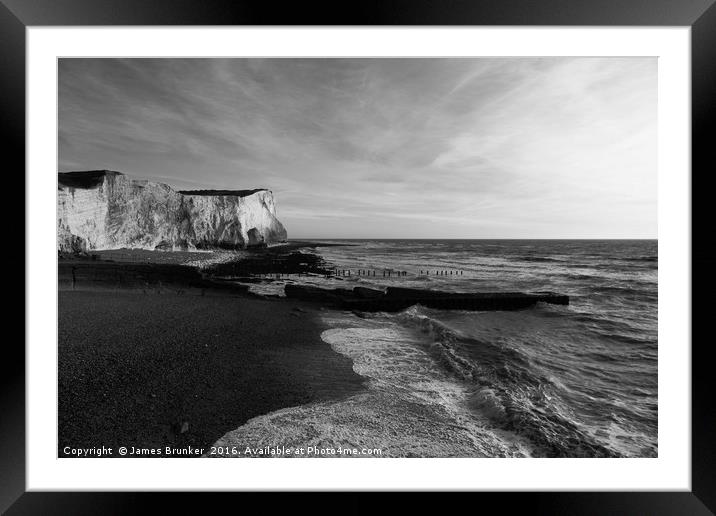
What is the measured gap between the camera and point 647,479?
159 cm

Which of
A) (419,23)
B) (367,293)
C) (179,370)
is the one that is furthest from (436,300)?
(419,23)

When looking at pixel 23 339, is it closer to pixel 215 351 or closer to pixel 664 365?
pixel 215 351

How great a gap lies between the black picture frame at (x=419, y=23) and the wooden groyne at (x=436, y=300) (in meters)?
4.43

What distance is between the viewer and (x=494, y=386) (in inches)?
111

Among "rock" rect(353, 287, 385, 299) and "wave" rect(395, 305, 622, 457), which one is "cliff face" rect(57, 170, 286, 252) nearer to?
"rock" rect(353, 287, 385, 299)

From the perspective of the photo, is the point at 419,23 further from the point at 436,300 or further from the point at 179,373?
the point at 436,300

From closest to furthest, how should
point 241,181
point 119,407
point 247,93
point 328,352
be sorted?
point 119,407
point 247,93
point 328,352
point 241,181

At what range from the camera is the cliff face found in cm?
741

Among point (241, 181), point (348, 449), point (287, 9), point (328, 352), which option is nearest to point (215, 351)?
point (328, 352)

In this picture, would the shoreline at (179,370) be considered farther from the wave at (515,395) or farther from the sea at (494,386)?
the wave at (515,395)

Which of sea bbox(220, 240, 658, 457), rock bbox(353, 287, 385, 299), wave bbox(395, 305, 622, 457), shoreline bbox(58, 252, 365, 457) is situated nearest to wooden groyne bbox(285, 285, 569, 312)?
rock bbox(353, 287, 385, 299)

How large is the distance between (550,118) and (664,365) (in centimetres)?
248

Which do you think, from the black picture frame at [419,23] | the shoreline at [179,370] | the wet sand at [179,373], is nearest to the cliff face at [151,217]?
the shoreline at [179,370]

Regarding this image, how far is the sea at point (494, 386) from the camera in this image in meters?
2.03
